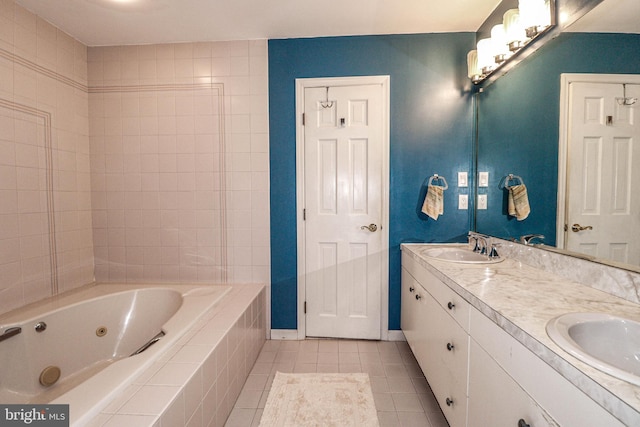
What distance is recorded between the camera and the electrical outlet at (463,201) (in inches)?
83.7

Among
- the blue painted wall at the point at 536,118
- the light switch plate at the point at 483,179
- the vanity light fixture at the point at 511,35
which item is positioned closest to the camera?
the blue painted wall at the point at 536,118

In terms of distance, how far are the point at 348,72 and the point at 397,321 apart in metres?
2.02

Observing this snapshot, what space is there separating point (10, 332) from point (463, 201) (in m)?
2.90

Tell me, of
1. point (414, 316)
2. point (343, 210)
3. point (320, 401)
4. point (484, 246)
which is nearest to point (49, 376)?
point (320, 401)

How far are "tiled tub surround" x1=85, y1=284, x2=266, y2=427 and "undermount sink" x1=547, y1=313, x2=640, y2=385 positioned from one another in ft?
4.00

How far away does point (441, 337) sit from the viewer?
54.2 inches

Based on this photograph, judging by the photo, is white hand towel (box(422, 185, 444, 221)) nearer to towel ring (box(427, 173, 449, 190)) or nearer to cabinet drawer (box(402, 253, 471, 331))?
towel ring (box(427, 173, 449, 190))

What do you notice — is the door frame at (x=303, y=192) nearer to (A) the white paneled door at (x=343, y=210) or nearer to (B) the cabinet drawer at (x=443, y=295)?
(A) the white paneled door at (x=343, y=210)

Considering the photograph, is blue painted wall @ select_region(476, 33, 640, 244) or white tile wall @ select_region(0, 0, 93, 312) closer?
blue painted wall @ select_region(476, 33, 640, 244)

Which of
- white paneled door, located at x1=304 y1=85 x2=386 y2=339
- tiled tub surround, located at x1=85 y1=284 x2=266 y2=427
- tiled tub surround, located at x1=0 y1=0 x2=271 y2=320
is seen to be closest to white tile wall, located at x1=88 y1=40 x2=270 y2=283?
tiled tub surround, located at x1=0 y1=0 x2=271 y2=320

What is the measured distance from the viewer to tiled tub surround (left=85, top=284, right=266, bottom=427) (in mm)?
909

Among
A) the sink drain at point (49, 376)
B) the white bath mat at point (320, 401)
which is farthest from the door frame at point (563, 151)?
the sink drain at point (49, 376)

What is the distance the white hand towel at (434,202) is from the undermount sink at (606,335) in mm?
1252

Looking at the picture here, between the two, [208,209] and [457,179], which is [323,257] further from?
[457,179]
